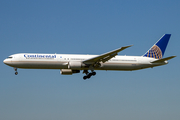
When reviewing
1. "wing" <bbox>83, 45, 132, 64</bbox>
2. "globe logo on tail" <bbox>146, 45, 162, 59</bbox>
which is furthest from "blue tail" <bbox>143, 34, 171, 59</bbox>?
"wing" <bbox>83, 45, 132, 64</bbox>

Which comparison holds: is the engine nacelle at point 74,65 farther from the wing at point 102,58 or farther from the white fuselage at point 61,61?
the wing at point 102,58

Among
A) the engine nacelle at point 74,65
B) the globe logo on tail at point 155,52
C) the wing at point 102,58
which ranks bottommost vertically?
the engine nacelle at point 74,65

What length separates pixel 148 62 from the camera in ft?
202

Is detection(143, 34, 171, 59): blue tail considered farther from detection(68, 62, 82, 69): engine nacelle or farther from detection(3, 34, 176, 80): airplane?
detection(68, 62, 82, 69): engine nacelle

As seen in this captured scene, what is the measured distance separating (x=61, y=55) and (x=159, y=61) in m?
18.6

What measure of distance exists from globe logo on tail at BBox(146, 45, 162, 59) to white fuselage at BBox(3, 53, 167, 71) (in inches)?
118

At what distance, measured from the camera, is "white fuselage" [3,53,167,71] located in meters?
55.6

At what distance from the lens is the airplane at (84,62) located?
5562 cm

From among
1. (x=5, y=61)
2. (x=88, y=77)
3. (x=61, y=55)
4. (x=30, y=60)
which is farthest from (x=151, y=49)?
(x=5, y=61)

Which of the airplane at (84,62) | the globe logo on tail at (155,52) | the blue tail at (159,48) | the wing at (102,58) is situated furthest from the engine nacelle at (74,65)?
the globe logo on tail at (155,52)

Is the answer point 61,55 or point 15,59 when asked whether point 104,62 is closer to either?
point 61,55

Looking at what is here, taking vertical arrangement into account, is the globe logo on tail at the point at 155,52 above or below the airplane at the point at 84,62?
above

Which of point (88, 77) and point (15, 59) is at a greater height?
point (15, 59)

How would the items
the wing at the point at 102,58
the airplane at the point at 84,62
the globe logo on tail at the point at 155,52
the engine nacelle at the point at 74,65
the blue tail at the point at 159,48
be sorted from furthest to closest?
the blue tail at the point at 159,48, the globe logo on tail at the point at 155,52, the engine nacelle at the point at 74,65, the airplane at the point at 84,62, the wing at the point at 102,58
